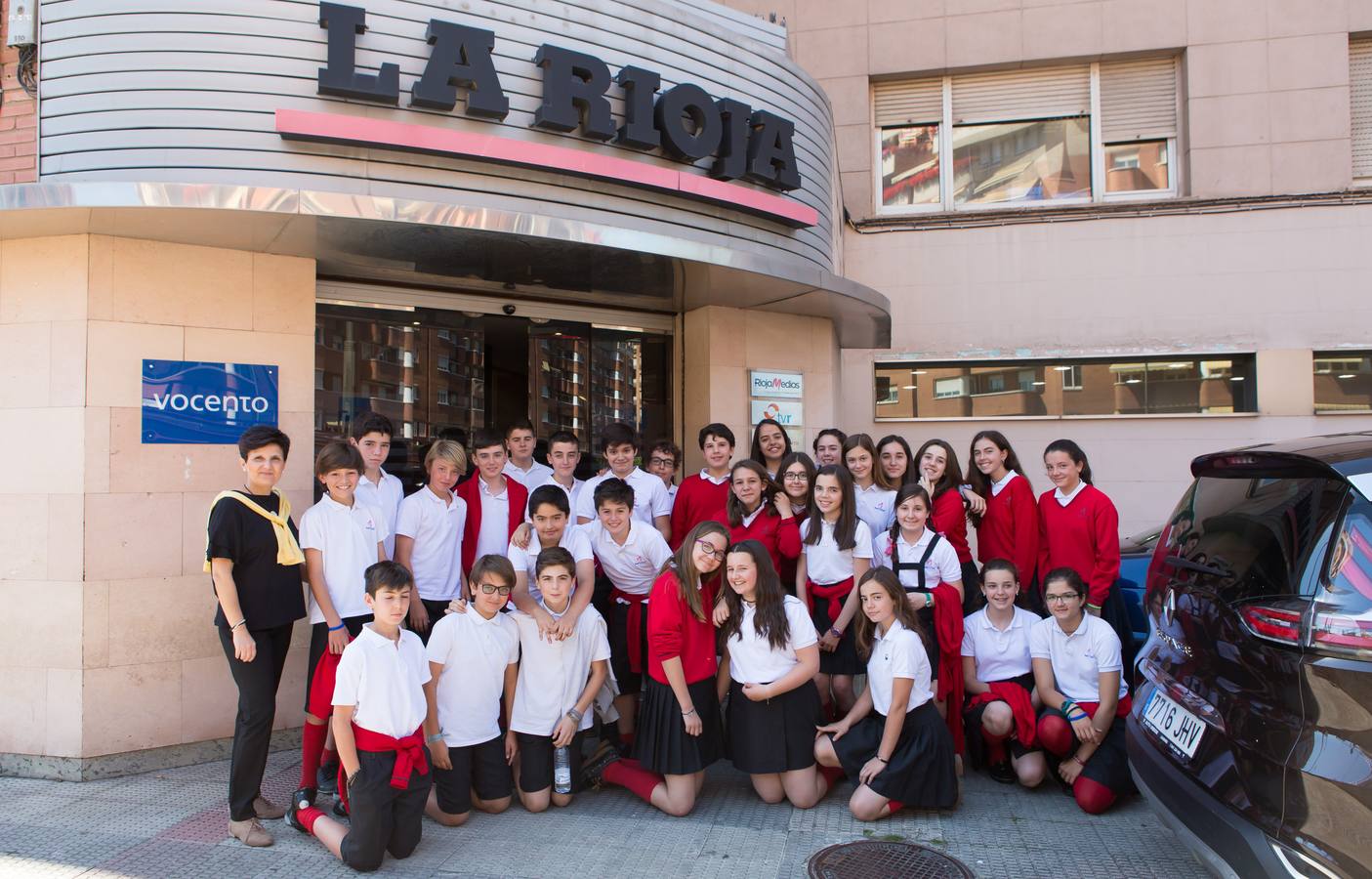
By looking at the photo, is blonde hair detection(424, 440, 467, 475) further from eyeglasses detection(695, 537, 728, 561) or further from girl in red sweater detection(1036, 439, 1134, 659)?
girl in red sweater detection(1036, 439, 1134, 659)

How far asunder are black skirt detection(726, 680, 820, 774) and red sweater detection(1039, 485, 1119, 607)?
66.6 inches

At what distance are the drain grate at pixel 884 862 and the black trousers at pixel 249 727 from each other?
239 cm

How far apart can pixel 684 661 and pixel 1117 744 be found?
210cm

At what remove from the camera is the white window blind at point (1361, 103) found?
32.2 ft

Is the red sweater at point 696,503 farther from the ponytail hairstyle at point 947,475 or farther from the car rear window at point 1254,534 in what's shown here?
the car rear window at point 1254,534

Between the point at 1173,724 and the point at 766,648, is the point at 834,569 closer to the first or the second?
the point at 766,648

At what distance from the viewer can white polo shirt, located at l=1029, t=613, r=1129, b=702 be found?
4.35 metres

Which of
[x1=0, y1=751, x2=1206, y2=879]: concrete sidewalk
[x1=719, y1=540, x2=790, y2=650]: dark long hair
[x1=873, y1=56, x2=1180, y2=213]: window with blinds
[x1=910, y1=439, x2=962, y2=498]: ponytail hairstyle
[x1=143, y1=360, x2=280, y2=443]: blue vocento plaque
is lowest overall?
[x1=0, y1=751, x2=1206, y2=879]: concrete sidewalk

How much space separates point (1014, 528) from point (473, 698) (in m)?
3.18

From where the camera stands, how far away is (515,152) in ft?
17.4

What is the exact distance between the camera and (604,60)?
5.77 meters

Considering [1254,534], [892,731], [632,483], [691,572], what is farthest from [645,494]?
[1254,534]

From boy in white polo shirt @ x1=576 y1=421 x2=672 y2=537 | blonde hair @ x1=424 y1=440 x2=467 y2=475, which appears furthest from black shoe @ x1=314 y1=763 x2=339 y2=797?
boy in white polo shirt @ x1=576 y1=421 x2=672 y2=537

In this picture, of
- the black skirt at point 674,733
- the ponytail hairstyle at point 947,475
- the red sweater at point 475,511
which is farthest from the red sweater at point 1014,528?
the red sweater at point 475,511
